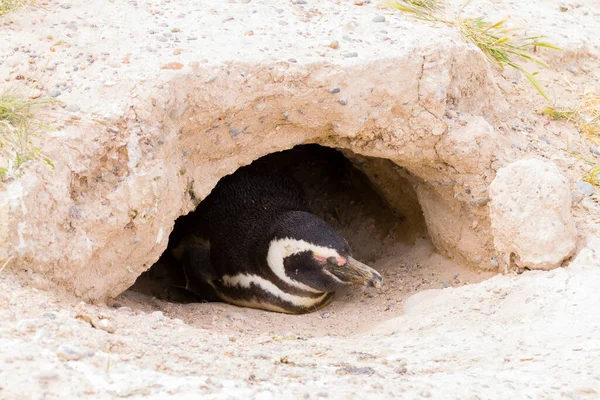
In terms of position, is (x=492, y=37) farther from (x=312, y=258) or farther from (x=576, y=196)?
(x=312, y=258)

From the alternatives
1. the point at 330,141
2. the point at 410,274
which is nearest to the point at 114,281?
the point at 330,141

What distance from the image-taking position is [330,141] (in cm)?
359

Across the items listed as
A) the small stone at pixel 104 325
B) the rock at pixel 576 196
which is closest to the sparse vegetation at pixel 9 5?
the small stone at pixel 104 325

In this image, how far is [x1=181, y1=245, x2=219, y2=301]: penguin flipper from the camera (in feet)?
14.4

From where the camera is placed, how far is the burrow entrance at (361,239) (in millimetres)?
3672

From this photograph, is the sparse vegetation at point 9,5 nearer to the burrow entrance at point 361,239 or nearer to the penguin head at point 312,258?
the burrow entrance at point 361,239

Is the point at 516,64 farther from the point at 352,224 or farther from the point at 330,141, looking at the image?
the point at 352,224

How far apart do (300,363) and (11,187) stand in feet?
3.79

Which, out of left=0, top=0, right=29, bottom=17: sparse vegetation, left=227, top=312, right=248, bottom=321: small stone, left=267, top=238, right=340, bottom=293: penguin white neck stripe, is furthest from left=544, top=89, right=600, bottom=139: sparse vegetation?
left=0, top=0, right=29, bottom=17: sparse vegetation

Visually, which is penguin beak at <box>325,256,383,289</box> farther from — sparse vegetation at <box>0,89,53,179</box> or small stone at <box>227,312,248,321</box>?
sparse vegetation at <box>0,89,53,179</box>

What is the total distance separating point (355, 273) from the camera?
12.1 feet

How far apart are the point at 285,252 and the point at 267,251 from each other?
163 millimetres

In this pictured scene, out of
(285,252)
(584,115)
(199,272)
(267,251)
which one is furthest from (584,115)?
(199,272)

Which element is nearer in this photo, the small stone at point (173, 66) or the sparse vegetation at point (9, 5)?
the small stone at point (173, 66)
